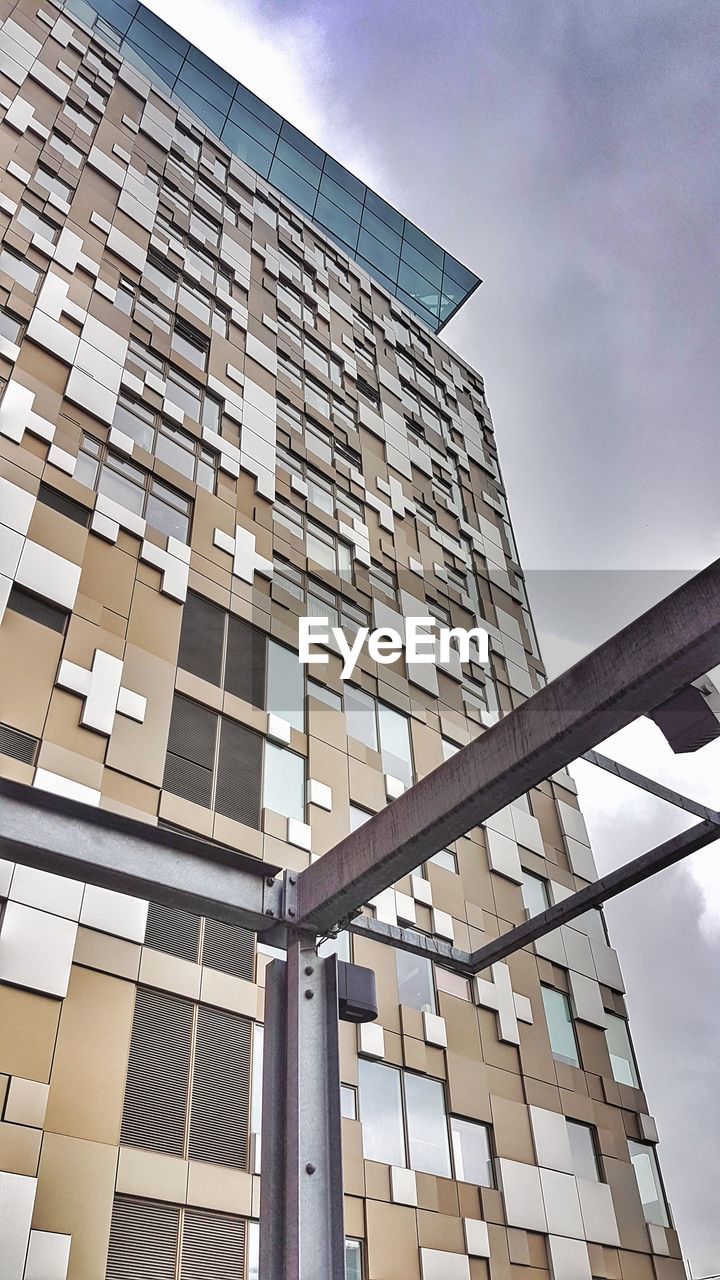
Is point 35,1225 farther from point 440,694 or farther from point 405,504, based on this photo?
point 405,504

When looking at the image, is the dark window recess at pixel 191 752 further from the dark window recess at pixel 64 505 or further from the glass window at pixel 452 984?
the glass window at pixel 452 984

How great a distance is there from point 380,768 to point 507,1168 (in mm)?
8850

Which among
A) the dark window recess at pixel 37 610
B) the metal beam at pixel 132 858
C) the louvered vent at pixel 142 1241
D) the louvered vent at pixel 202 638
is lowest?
the louvered vent at pixel 142 1241

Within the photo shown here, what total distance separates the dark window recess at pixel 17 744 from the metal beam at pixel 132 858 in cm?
857

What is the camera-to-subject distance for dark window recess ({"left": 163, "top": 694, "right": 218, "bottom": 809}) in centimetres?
1808

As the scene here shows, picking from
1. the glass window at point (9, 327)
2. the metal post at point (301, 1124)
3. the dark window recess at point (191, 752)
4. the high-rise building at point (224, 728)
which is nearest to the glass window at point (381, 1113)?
the high-rise building at point (224, 728)

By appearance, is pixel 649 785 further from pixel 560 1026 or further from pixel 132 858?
pixel 560 1026

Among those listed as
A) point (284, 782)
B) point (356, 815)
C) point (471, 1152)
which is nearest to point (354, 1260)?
point (471, 1152)

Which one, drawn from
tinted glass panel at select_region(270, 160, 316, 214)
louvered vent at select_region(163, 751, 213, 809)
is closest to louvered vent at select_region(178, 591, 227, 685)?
louvered vent at select_region(163, 751, 213, 809)

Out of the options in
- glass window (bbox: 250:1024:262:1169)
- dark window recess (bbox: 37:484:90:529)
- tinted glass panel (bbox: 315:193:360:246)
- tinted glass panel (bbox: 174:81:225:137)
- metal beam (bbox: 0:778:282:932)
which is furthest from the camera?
tinted glass panel (bbox: 315:193:360:246)

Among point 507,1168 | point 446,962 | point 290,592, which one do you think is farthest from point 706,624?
point 290,592

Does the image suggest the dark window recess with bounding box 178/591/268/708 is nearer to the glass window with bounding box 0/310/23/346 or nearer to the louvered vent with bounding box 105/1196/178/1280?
the glass window with bounding box 0/310/23/346

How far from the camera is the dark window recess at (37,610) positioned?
17188mm

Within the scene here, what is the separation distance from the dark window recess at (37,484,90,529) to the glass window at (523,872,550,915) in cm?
1454
